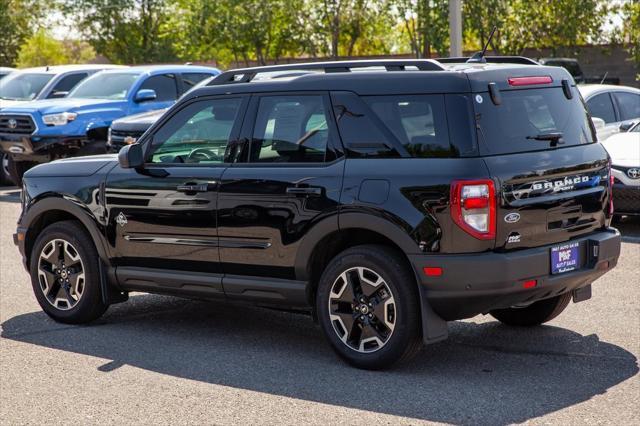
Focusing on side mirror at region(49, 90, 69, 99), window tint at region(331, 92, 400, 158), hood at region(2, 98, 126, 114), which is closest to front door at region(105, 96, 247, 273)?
window tint at region(331, 92, 400, 158)

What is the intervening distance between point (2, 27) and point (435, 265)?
164ft

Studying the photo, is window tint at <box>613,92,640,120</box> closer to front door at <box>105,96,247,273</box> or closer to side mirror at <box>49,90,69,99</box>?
front door at <box>105,96,247,273</box>

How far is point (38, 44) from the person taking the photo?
5291cm

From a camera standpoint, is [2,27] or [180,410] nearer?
[180,410]

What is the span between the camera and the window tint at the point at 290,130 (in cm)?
680

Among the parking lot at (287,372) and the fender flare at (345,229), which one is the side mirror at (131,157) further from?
the fender flare at (345,229)

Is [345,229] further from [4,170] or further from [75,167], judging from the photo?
[4,170]

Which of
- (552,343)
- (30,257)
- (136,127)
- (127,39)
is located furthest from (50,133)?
(127,39)

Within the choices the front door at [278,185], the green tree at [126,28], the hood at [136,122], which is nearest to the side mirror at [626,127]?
the hood at [136,122]

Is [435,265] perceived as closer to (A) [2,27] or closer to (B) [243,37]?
(B) [243,37]

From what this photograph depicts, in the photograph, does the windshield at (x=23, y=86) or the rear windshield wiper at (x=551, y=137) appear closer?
the rear windshield wiper at (x=551, y=137)

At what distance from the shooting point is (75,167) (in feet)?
Answer: 26.3

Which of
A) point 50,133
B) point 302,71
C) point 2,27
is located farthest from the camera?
point 2,27

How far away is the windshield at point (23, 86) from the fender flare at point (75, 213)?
12983 mm
